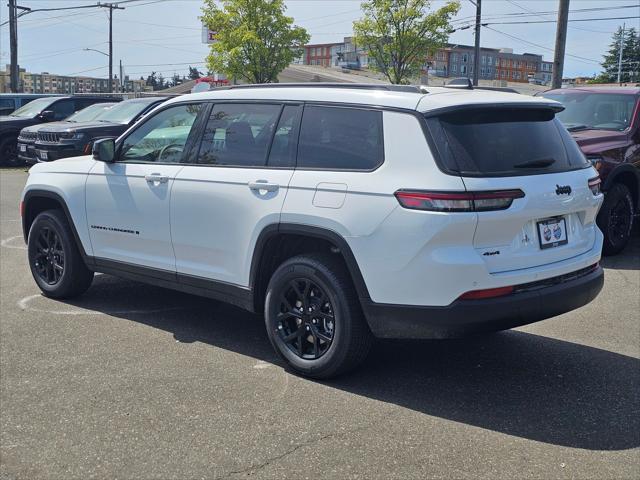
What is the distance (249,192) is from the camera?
4.87 m

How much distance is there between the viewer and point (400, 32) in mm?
35688

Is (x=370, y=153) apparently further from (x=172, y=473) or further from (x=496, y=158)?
(x=172, y=473)

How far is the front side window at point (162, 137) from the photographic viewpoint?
18.2ft

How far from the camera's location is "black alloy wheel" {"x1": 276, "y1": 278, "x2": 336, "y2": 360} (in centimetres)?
458

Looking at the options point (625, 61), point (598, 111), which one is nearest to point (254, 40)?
point (598, 111)

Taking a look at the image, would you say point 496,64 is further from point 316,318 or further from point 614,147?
point 316,318

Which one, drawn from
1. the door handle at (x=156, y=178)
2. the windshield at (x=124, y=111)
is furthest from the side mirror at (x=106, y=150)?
the windshield at (x=124, y=111)

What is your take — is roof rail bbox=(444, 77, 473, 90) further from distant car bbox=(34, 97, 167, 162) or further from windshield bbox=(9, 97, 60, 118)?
windshield bbox=(9, 97, 60, 118)

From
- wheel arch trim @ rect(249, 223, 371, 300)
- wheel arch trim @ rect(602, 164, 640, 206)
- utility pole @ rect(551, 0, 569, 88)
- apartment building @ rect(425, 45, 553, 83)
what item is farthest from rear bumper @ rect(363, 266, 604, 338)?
apartment building @ rect(425, 45, 553, 83)

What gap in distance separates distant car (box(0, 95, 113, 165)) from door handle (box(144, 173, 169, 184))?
14.7m

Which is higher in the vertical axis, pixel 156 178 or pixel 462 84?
pixel 462 84

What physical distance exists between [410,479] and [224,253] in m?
2.17

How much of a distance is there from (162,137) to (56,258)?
1669 millimetres

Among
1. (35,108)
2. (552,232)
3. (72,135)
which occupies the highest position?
(35,108)
